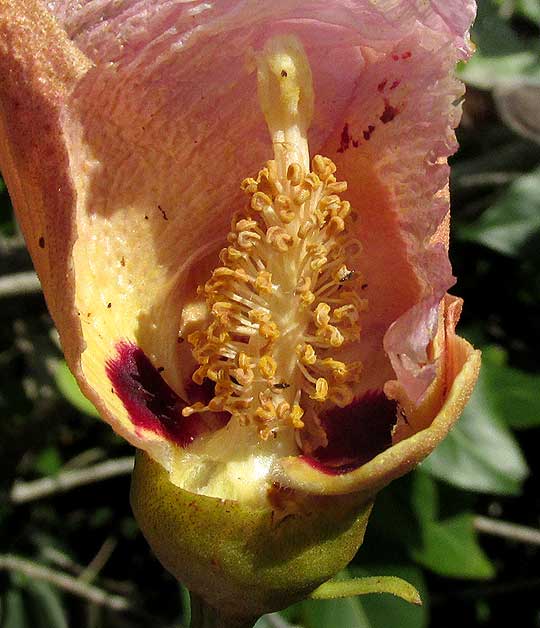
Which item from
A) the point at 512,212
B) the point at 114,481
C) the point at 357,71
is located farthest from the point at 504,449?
the point at 114,481


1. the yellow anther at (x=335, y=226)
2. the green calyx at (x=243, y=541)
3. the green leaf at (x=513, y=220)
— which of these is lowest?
the green leaf at (x=513, y=220)

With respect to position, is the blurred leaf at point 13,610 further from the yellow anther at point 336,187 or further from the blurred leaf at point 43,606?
the yellow anther at point 336,187

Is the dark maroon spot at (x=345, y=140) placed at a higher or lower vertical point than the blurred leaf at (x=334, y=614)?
higher

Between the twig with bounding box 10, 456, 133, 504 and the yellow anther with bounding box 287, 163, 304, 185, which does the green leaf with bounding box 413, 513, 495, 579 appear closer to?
the twig with bounding box 10, 456, 133, 504

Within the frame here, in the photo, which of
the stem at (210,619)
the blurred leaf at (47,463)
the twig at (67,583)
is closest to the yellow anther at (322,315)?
the stem at (210,619)

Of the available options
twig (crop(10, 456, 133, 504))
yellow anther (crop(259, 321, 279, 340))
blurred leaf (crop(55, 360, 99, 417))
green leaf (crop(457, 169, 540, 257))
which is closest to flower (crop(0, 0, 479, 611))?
yellow anther (crop(259, 321, 279, 340))

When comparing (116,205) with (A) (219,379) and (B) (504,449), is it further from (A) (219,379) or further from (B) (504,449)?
(B) (504,449)

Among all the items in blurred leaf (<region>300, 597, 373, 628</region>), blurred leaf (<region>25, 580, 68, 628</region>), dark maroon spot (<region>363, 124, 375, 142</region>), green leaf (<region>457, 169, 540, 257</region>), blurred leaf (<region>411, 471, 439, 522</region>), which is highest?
dark maroon spot (<region>363, 124, 375, 142</region>)
